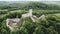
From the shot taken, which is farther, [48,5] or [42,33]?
[48,5]

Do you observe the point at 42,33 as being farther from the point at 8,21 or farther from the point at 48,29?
the point at 8,21

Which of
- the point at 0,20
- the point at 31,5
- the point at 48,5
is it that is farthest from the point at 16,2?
the point at 48,5

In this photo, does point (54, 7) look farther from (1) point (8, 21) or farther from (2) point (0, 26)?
(2) point (0, 26)

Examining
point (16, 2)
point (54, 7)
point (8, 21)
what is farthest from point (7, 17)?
point (54, 7)

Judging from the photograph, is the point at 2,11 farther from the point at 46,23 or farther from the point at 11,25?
the point at 46,23

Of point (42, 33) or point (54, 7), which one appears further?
point (54, 7)

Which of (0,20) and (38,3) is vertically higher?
(38,3)

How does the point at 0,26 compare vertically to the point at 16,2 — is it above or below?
below

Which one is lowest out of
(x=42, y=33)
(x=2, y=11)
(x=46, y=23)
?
(x=42, y=33)
